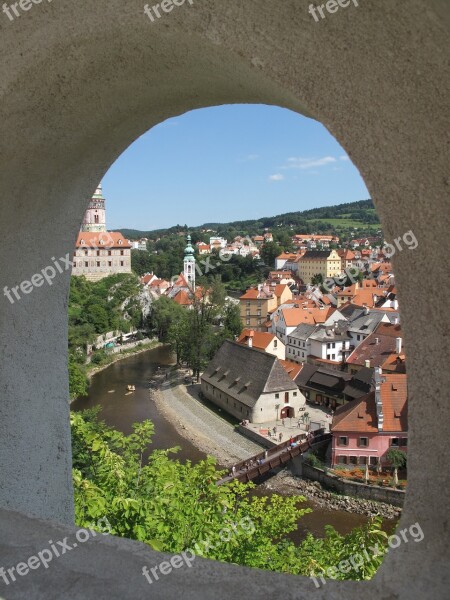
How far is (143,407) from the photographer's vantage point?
75.3 feet

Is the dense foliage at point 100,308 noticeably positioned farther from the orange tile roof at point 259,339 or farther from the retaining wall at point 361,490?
the retaining wall at point 361,490

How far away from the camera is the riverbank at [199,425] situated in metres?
17.7

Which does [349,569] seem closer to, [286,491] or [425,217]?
[425,217]

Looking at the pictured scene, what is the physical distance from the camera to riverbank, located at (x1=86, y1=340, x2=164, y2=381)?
30.1 meters

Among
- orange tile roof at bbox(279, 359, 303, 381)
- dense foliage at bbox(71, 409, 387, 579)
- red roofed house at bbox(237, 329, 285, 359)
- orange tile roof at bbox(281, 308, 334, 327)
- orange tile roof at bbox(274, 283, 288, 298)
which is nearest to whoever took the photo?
dense foliage at bbox(71, 409, 387, 579)

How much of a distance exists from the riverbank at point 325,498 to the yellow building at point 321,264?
4391 centimetres

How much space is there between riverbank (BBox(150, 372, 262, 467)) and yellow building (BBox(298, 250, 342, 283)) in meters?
35.5

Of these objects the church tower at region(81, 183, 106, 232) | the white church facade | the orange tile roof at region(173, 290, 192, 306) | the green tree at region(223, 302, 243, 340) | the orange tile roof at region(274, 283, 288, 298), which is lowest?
the green tree at region(223, 302, 243, 340)

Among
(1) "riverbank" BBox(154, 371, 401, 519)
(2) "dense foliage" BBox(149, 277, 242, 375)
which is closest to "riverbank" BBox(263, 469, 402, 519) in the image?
(1) "riverbank" BBox(154, 371, 401, 519)

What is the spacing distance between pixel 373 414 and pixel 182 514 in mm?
14753

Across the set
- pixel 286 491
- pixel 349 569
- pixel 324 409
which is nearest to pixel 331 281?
pixel 324 409

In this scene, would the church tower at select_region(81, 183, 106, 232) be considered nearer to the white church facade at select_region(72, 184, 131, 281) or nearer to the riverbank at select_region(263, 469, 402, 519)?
the white church facade at select_region(72, 184, 131, 281)

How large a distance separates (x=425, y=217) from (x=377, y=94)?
0.21 m

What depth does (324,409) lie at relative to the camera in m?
21.6
